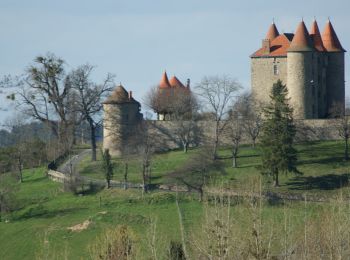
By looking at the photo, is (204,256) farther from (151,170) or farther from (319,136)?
(319,136)

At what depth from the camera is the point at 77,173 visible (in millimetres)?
77312

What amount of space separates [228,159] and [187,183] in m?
8.83

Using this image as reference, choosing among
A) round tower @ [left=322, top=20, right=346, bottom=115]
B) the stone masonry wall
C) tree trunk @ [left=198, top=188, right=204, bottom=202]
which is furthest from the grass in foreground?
round tower @ [left=322, top=20, right=346, bottom=115]

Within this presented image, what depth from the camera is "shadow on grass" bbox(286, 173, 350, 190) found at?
233 feet

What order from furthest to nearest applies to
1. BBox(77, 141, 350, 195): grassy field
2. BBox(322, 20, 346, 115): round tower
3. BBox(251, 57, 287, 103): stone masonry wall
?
BBox(322, 20, 346, 115): round tower
BBox(251, 57, 287, 103): stone masonry wall
BBox(77, 141, 350, 195): grassy field

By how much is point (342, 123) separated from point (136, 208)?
19.4m

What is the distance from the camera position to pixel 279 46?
290ft

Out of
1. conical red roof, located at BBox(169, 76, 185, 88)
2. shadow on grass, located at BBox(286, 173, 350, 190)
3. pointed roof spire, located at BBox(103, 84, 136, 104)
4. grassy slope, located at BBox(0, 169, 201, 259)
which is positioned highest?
conical red roof, located at BBox(169, 76, 185, 88)

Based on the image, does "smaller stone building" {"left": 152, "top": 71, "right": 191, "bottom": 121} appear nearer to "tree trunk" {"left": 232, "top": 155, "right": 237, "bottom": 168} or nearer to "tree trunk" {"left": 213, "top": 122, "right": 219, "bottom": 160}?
"tree trunk" {"left": 213, "top": 122, "right": 219, "bottom": 160}

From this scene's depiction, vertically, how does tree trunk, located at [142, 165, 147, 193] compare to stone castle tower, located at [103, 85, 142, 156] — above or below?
below

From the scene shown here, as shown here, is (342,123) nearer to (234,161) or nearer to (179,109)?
(234,161)

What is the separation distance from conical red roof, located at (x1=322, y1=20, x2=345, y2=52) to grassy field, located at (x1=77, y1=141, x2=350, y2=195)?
386 inches

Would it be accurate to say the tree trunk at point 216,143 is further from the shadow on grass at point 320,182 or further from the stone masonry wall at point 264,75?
the shadow on grass at point 320,182

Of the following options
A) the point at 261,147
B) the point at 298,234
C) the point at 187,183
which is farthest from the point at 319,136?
the point at 298,234
